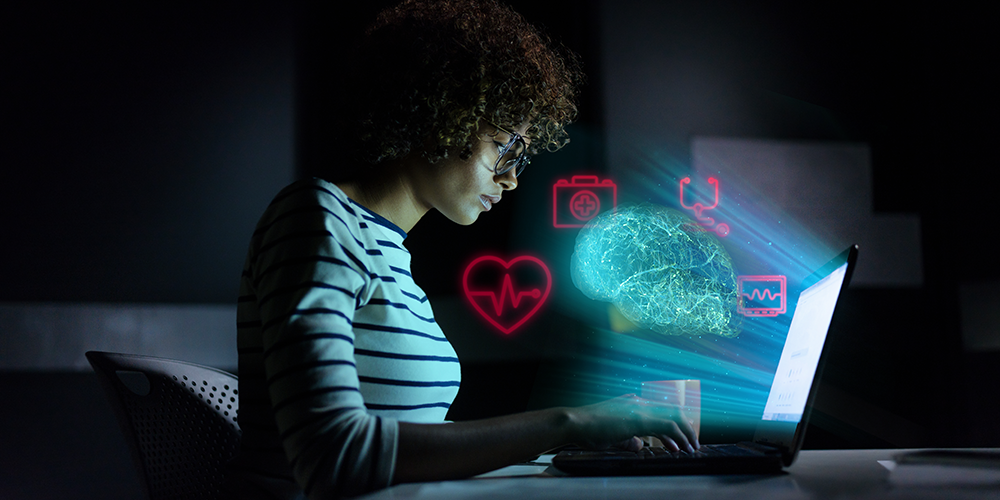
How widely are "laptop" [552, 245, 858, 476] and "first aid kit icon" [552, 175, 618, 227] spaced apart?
1228 mm

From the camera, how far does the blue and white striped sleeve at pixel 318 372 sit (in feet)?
2.17

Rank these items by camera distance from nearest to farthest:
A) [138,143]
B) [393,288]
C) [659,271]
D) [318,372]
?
[318,372]
[393,288]
[659,271]
[138,143]

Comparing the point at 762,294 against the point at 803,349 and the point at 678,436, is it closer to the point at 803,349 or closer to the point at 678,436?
the point at 803,349

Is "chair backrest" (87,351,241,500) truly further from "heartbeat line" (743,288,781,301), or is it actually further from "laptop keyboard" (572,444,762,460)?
"heartbeat line" (743,288,781,301)

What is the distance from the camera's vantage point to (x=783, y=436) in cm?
94

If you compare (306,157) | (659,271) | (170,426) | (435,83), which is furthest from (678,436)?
(306,157)

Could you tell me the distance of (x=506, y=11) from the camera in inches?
50.3

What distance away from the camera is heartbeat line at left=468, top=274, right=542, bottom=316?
88.9 inches

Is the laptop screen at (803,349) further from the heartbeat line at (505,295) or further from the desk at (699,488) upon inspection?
the heartbeat line at (505,295)

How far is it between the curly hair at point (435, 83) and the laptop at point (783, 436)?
0.61 m

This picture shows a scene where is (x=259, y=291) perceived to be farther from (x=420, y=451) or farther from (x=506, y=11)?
(x=506, y=11)

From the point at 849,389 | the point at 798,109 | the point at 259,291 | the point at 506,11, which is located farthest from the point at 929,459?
the point at 798,109

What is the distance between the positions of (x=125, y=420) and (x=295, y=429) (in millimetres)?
646

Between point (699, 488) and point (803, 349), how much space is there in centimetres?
40
